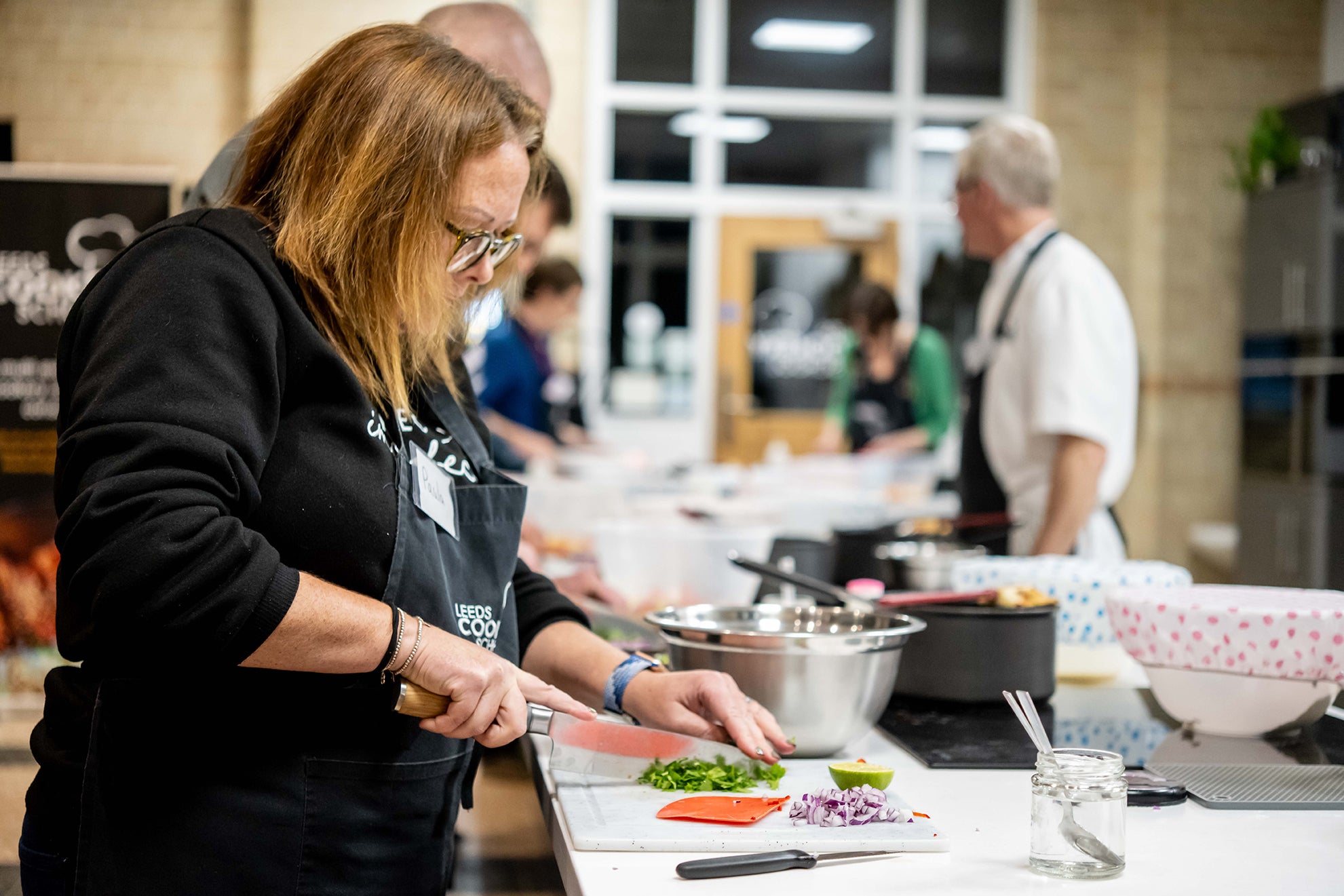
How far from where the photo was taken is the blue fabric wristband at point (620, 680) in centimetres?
142

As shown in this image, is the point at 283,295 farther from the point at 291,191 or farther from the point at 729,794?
the point at 729,794

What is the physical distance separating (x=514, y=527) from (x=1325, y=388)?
6.24m

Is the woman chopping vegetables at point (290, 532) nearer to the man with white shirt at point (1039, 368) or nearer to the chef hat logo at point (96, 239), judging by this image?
the man with white shirt at point (1039, 368)

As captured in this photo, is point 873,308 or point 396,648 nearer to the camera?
point 396,648

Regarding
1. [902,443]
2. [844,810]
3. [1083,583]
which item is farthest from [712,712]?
[902,443]

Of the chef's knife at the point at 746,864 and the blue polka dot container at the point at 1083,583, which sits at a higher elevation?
the blue polka dot container at the point at 1083,583

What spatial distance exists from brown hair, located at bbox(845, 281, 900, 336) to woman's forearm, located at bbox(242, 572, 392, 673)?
201 inches

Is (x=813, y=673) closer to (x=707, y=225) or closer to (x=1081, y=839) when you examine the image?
(x=1081, y=839)

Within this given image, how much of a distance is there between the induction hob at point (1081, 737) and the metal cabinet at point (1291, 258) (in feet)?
18.7

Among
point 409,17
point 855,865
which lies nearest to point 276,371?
point 855,865

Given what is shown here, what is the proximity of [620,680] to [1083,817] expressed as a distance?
58 centimetres

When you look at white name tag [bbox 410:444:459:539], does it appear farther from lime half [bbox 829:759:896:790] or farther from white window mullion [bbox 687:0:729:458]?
white window mullion [bbox 687:0:729:458]

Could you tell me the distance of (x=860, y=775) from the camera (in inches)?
47.2

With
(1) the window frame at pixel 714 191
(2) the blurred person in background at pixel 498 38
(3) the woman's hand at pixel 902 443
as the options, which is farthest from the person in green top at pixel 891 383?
(2) the blurred person in background at pixel 498 38
